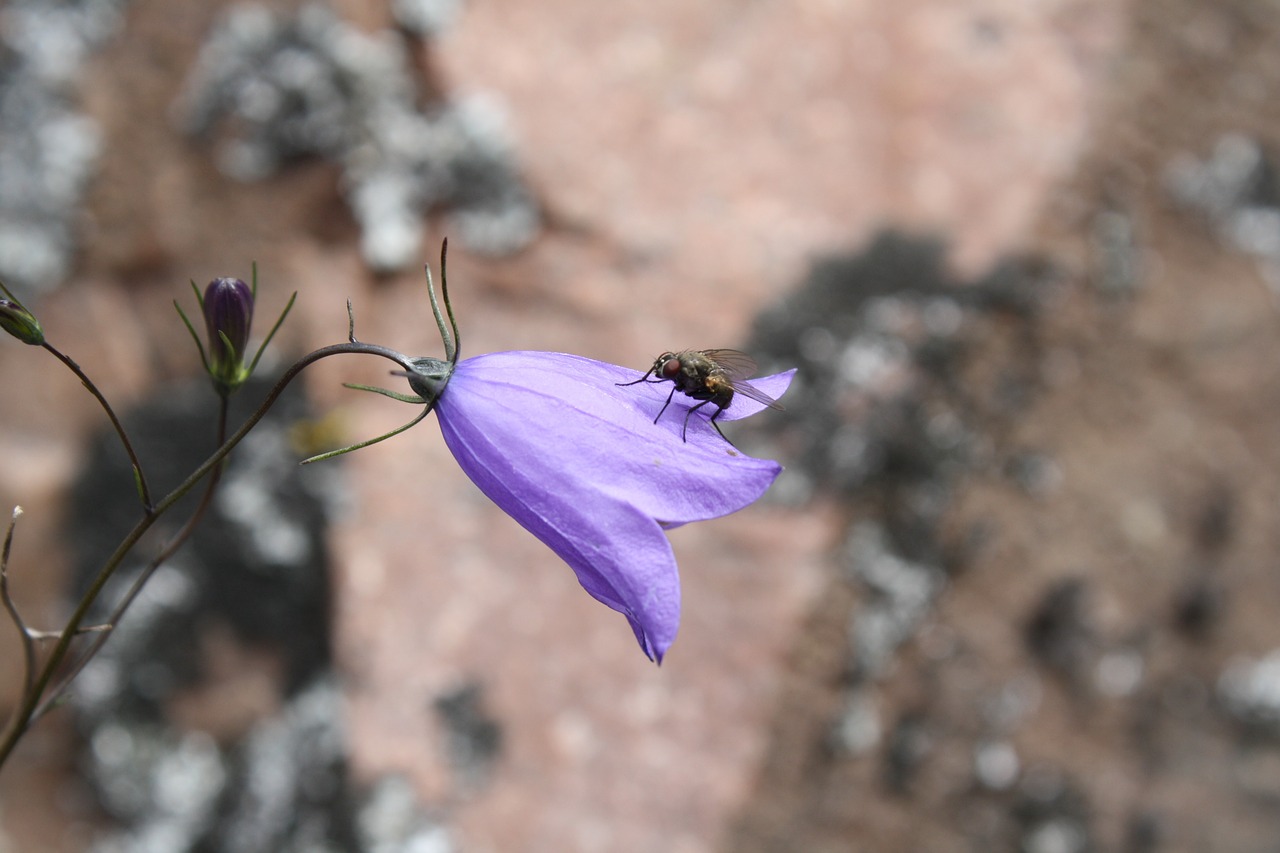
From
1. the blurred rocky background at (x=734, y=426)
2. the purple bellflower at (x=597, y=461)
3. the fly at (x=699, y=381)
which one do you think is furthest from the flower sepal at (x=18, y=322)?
the blurred rocky background at (x=734, y=426)

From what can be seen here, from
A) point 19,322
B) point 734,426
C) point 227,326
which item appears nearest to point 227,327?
point 227,326

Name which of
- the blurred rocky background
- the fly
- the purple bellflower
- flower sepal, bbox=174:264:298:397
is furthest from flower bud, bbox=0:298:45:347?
the blurred rocky background

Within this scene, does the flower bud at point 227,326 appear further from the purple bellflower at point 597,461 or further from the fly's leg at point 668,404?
the fly's leg at point 668,404

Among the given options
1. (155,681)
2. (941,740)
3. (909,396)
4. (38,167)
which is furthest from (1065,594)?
(38,167)

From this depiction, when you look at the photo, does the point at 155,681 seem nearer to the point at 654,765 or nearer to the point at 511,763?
the point at 511,763

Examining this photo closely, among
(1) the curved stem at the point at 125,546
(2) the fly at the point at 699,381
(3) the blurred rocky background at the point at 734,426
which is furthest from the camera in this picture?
(3) the blurred rocky background at the point at 734,426

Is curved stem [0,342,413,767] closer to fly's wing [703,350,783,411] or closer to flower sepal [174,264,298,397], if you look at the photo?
flower sepal [174,264,298,397]
